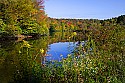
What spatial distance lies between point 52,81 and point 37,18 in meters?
60.0

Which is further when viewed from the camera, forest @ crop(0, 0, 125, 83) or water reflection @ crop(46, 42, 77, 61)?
water reflection @ crop(46, 42, 77, 61)

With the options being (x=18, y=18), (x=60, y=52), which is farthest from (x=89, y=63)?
(x=18, y=18)

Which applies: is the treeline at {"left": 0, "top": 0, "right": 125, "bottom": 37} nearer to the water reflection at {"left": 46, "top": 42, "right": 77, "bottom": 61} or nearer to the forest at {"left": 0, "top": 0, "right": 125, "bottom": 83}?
the water reflection at {"left": 46, "top": 42, "right": 77, "bottom": 61}

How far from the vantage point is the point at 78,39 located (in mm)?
11492

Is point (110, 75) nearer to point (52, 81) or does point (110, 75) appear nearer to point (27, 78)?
point (52, 81)

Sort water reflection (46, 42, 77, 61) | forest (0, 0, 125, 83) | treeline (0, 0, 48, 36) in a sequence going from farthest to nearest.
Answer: treeline (0, 0, 48, 36), water reflection (46, 42, 77, 61), forest (0, 0, 125, 83)

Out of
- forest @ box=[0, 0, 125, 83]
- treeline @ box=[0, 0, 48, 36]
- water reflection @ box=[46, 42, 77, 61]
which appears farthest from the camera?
treeline @ box=[0, 0, 48, 36]

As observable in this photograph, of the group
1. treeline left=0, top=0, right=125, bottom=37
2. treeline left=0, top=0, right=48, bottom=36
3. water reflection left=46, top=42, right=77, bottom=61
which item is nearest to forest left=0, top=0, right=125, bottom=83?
water reflection left=46, top=42, right=77, bottom=61

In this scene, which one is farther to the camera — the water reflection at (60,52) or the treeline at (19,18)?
the treeline at (19,18)

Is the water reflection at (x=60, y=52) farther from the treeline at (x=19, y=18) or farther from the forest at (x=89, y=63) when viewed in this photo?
the treeline at (x=19, y=18)

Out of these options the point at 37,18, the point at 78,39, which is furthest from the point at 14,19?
the point at 78,39

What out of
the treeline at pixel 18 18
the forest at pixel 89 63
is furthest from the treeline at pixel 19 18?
the forest at pixel 89 63

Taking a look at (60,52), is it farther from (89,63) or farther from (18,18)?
(18,18)

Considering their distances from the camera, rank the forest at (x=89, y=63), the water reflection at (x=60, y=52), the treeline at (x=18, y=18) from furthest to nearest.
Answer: the treeline at (x=18, y=18) → the water reflection at (x=60, y=52) → the forest at (x=89, y=63)
